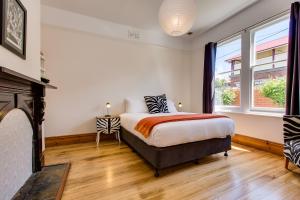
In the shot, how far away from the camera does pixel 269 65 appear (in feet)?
9.02

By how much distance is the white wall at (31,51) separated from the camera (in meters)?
1.43

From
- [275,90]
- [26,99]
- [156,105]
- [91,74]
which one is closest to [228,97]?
[275,90]

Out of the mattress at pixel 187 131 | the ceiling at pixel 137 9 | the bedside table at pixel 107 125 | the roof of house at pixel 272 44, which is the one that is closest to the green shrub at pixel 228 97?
the roof of house at pixel 272 44

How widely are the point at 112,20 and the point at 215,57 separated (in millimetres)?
2460

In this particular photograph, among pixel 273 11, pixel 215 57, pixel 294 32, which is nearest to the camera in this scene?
pixel 294 32

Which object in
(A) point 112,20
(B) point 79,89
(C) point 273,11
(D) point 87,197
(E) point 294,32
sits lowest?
(D) point 87,197

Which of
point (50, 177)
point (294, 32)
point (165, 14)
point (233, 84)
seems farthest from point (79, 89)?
point (294, 32)

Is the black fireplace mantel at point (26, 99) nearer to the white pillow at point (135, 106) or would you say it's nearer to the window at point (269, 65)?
the white pillow at point (135, 106)

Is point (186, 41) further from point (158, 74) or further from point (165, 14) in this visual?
point (165, 14)

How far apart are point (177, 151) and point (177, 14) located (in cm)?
164

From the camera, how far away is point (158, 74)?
4082mm

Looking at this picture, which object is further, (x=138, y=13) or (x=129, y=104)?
(x=129, y=104)

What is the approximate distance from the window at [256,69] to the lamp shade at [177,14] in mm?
1703

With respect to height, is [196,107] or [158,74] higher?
[158,74]
